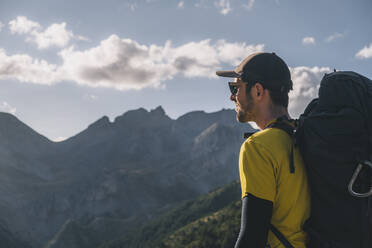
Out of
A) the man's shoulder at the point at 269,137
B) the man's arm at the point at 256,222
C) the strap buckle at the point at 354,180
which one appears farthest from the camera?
the man's shoulder at the point at 269,137

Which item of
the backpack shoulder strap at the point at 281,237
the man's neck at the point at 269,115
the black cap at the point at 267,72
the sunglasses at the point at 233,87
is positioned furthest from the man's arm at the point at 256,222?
the sunglasses at the point at 233,87

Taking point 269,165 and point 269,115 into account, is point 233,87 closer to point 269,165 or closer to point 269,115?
point 269,115

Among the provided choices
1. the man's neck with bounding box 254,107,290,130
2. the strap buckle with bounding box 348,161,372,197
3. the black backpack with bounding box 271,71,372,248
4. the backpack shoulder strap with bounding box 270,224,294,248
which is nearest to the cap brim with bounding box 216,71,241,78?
the man's neck with bounding box 254,107,290,130

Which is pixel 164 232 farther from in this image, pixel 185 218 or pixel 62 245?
pixel 62 245

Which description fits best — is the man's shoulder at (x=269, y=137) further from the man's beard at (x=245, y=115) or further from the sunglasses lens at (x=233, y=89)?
the sunglasses lens at (x=233, y=89)

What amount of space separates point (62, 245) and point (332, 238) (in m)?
190

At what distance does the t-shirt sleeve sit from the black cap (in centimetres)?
85

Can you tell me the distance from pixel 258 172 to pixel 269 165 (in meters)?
0.14

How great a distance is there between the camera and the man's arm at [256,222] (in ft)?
9.98

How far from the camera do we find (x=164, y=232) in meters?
156

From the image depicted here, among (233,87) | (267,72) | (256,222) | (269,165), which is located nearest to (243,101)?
(233,87)

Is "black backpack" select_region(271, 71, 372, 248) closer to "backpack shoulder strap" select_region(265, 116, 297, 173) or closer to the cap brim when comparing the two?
"backpack shoulder strap" select_region(265, 116, 297, 173)

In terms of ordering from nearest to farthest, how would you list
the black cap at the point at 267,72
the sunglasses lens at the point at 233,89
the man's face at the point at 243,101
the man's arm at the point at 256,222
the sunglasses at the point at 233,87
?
the man's arm at the point at 256,222 < the black cap at the point at 267,72 < the man's face at the point at 243,101 < the sunglasses at the point at 233,87 < the sunglasses lens at the point at 233,89

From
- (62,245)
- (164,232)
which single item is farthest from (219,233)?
(62,245)
